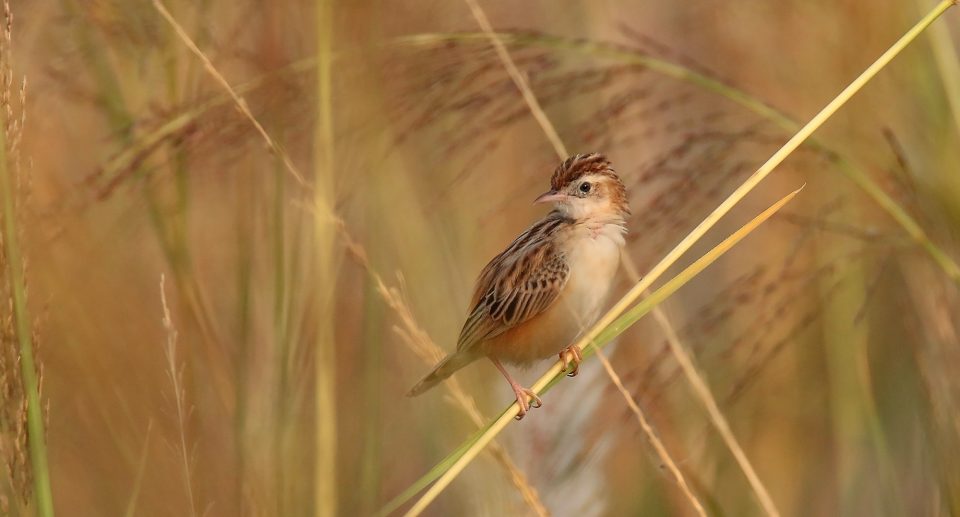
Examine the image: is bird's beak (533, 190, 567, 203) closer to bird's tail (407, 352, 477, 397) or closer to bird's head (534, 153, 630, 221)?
bird's head (534, 153, 630, 221)

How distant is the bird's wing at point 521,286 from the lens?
3.04 meters

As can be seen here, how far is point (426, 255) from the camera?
327 cm

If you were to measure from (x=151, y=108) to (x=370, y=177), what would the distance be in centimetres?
76

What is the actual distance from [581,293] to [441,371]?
412 millimetres

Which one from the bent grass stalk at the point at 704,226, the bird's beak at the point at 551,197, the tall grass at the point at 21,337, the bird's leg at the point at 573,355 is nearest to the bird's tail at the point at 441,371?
the bird's leg at the point at 573,355

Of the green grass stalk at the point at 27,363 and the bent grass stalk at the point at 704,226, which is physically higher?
the green grass stalk at the point at 27,363

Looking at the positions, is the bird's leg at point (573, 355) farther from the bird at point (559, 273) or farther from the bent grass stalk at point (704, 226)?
the bent grass stalk at point (704, 226)

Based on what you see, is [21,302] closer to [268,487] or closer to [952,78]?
[268,487]

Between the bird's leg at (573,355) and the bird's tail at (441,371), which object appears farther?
the bird's tail at (441,371)

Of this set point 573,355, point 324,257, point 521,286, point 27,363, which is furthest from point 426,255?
point 27,363

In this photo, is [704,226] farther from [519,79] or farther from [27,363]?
[27,363]

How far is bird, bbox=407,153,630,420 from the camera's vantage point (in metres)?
3.01

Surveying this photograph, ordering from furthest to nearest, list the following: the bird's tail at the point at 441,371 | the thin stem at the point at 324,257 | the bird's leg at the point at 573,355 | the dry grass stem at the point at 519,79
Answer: the bird's tail at the point at 441,371
the bird's leg at the point at 573,355
the dry grass stem at the point at 519,79
the thin stem at the point at 324,257

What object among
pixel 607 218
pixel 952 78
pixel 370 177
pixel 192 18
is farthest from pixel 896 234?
pixel 192 18
